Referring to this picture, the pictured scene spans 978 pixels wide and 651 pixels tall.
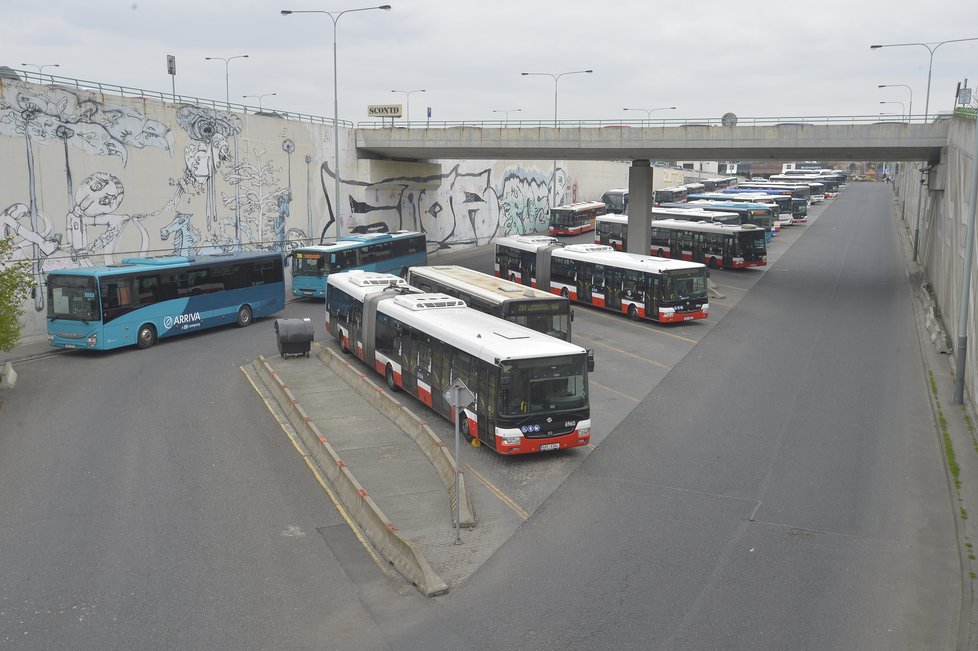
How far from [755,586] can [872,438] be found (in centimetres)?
840

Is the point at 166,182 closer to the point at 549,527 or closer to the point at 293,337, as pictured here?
the point at 293,337

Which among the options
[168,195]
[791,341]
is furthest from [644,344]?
[168,195]

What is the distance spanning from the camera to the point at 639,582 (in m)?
11.6

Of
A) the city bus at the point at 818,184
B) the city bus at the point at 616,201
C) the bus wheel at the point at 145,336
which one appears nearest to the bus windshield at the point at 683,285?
the bus wheel at the point at 145,336

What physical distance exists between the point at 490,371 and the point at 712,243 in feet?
115

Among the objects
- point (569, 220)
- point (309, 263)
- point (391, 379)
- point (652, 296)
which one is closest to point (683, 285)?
point (652, 296)

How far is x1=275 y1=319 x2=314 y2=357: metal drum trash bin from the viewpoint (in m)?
25.3

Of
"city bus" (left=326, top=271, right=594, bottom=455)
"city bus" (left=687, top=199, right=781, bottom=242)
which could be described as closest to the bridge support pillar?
"city bus" (left=687, top=199, right=781, bottom=242)

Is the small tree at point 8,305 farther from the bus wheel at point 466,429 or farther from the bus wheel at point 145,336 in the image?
the bus wheel at point 466,429

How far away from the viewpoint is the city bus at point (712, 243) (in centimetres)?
4747

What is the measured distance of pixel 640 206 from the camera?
44.4 meters

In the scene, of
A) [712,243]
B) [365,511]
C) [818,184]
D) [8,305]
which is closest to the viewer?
[365,511]

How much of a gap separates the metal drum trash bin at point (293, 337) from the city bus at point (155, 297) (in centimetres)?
488

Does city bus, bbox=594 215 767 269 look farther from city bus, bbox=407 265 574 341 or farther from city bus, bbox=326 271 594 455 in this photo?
city bus, bbox=326 271 594 455
